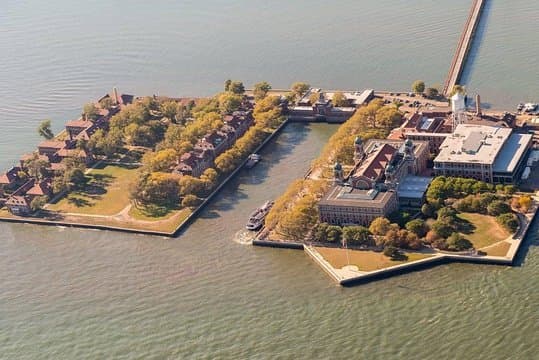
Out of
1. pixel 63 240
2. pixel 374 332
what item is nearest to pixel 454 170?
pixel 374 332

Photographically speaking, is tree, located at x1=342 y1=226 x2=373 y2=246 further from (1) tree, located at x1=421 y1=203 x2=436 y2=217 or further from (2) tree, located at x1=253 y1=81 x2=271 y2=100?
(2) tree, located at x1=253 y1=81 x2=271 y2=100

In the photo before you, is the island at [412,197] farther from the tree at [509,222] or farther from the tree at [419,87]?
the tree at [419,87]

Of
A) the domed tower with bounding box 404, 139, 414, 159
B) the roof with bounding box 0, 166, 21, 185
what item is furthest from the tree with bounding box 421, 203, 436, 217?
the roof with bounding box 0, 166, 21, 185

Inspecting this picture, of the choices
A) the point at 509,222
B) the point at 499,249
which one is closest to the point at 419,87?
the point at 509,222

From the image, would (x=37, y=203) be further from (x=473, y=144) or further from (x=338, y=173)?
(x=473, y=144)

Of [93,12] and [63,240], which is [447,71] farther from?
[93,12]

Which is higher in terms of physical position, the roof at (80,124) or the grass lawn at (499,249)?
the grass lawn at (499,249)

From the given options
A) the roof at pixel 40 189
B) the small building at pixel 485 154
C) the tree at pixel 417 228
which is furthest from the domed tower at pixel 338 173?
the roof at pixel 40 189
